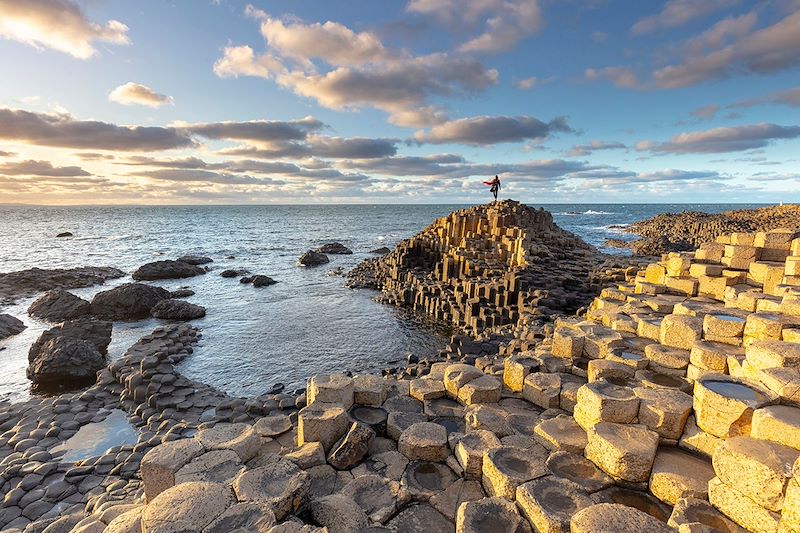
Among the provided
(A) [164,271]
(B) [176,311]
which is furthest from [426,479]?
(A) [164,271]

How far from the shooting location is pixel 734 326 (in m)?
6.26

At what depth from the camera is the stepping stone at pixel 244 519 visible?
3.79 meters

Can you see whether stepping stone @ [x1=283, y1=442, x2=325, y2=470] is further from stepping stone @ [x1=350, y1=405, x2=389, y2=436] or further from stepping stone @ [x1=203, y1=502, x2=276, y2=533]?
stepping stone @ [x1=203, y1=502, x2=276, y2=533]

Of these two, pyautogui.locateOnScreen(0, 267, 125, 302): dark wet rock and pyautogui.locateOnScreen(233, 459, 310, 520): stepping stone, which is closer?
pyautogui.locateOnScreen(233, 459, 310, 520): stepping stone

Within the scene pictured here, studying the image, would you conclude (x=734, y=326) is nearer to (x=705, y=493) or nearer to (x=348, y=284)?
(x=705, y=493)

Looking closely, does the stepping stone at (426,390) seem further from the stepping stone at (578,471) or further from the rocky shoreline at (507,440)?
the stepping stone at (578,471)

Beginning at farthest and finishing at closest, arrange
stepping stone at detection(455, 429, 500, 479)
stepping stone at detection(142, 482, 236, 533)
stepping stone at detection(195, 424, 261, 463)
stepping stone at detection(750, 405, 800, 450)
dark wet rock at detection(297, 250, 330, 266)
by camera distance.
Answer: dark wet rock at detection(297, 250, 330, 266), stepping stone at detection(195, 424, 261, 463), stepping stone at detection(455, 429, 500, 479), stepping stone at detection(750, 405, 800, 450), stepping stone at detection(142, 482, 236, 533)

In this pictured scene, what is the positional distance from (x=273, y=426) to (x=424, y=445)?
2.61m

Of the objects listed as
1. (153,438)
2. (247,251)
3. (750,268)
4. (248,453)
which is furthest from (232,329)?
(247,251)

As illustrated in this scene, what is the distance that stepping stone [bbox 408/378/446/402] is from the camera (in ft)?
22.8

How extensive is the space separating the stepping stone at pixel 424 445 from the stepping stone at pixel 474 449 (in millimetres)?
219

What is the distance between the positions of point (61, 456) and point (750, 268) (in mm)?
16234

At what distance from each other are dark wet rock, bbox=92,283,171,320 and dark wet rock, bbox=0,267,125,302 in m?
7.95

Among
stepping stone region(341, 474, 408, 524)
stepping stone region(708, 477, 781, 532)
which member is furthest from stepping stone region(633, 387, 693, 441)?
stepping stone region(341, 474, 408, 524)
